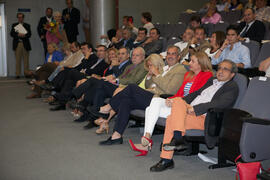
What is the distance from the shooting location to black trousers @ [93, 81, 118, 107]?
14.8 ft

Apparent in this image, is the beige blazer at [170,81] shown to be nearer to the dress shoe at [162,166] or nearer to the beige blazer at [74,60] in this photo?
the dress shoe at [162,166]

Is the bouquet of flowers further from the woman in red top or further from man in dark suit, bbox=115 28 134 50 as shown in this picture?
the woman in red top

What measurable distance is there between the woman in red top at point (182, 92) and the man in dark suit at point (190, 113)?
0.24 meters

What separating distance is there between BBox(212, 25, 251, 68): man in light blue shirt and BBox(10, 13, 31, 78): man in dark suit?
6782 mm

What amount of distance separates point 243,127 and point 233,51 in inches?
79.1

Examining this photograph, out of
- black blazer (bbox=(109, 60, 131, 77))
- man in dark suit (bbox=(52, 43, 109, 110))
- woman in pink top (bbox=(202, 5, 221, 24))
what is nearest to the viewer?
black blazer (bbox=(109, 60, 131, 77))

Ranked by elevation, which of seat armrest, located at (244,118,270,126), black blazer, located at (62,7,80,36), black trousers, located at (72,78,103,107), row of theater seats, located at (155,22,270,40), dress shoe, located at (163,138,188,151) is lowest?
dress shoe, located at (163,138,188,151)

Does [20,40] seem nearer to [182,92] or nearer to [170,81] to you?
[170,81]

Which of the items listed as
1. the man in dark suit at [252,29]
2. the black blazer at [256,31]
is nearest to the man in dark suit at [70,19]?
the man in dark suit at [252,29]

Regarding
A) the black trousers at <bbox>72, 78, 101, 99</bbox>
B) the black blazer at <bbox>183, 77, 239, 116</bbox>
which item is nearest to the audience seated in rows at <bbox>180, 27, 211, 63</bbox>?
the black trousers at <bbox>72, 78, 101, 99</bbox>

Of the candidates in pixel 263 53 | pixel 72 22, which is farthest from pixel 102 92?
pixel 72 22

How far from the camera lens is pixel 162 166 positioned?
3.10m

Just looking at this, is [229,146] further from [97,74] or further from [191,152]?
[97,74]

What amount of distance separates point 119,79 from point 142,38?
208 centimetres
